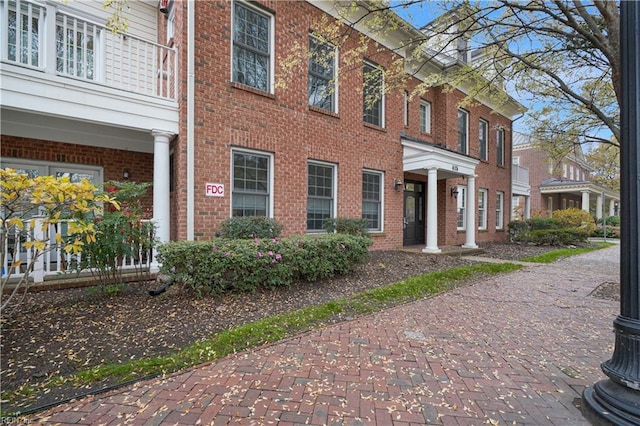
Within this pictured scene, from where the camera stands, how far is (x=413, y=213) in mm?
12375

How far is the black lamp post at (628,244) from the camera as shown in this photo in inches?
79.3

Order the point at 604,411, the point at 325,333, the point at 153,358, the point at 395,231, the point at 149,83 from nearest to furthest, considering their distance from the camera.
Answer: the point at 604,411, the point at 153,358, the point at 325,333, the point at 149,83, the point at 395,231

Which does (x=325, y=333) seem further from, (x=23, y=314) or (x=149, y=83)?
(x=149, y=83)

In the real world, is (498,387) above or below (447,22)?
below

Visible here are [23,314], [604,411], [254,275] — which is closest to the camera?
[604,411]

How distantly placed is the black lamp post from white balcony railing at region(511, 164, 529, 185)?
17.3 meters

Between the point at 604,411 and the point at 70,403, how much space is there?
12.4 ft

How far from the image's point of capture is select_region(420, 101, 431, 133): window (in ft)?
41.5

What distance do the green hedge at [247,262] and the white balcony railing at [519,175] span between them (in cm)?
1566

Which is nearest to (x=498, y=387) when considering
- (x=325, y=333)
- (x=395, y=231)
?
(x=325, y=333)

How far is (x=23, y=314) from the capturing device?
3.98 meters

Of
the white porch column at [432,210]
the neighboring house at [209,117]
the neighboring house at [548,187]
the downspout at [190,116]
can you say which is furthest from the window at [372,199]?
the neighboring house at [548,187]

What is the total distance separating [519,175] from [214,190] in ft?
59.1

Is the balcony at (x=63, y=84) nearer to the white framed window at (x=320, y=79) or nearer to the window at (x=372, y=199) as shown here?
the white framed window at (x=320, y=79)
